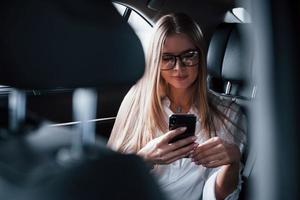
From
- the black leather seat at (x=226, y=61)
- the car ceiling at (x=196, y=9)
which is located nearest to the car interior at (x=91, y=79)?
the car ceiling at (x=196, y=9)

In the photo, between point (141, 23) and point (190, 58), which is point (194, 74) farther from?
point (141, 23)

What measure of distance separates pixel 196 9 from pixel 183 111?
9.3 inches

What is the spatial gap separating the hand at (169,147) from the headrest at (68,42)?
0.33 meters

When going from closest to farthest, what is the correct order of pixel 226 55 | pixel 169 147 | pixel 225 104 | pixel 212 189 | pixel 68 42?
1. pixel 68 42
2. pixel 169 147
3. pixel 212 189
4. pixel 225 104
5. pixel 226 55

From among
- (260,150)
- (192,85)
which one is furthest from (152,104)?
(260,150)

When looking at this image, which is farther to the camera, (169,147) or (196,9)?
(196,9)

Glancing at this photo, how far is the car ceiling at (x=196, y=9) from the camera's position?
1.20 metres

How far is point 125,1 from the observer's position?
4.43 ft

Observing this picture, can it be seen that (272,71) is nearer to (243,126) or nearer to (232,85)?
(243,126)

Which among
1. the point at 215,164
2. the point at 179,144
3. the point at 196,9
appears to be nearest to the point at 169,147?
the point at 179,144

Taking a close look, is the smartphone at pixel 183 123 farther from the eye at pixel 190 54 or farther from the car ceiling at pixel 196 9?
the car ceiling at pixel 196 9

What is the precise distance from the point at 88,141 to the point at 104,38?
0.16m

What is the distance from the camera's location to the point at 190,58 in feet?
3.90

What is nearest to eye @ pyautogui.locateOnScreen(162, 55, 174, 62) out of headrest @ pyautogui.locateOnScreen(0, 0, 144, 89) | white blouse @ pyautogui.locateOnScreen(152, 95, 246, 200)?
white blouse @ pyautogui.locateOnScreen(152, 95, 246, 200)
